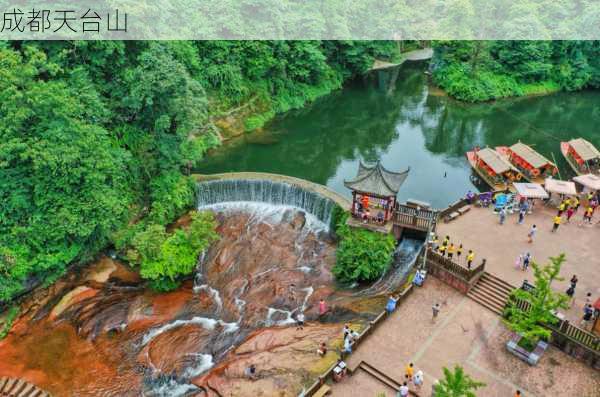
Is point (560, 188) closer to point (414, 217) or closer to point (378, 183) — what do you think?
point (414, 217)

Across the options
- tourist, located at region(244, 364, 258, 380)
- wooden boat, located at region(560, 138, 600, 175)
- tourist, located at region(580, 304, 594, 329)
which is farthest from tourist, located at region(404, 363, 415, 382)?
wooden boat, located at region(560, 138, 600, 175)

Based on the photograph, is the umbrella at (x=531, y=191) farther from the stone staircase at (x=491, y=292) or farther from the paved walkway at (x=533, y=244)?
the stone staircase at (x=491, y=292)

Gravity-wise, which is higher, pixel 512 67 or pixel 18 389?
pixel 512 67

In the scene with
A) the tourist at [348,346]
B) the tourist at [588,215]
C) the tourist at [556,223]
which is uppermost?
the tourist at [588,215]

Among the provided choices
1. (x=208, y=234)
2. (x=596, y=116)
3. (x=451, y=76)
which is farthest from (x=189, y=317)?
(x=596, y=116)

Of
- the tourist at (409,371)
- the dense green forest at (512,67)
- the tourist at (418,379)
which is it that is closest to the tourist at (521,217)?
the tourist at (409,371)

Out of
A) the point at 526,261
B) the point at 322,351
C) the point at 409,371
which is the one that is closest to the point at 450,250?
the point at 526,261
